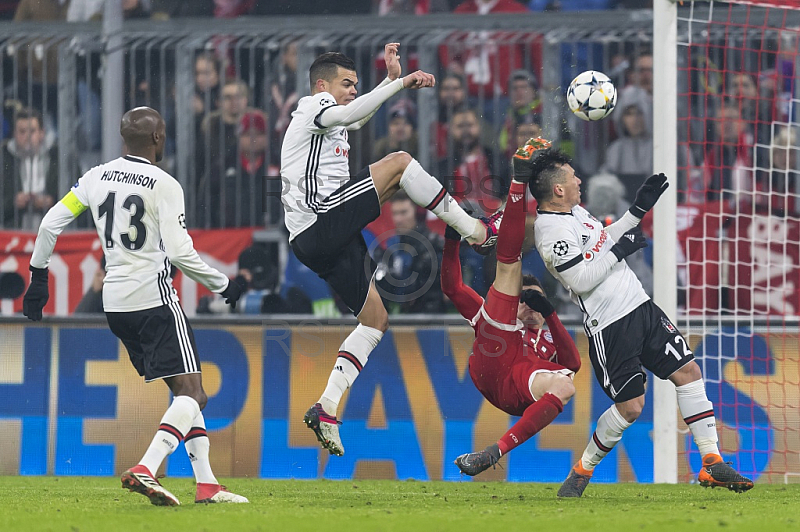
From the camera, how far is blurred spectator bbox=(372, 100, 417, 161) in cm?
910

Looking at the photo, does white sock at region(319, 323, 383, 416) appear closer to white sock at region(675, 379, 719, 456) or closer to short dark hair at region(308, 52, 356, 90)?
short dark hair at region(308, 52, 356, 90)

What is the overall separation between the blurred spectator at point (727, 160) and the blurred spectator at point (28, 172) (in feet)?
16.1

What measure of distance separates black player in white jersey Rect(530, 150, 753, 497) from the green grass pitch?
21.1 inches

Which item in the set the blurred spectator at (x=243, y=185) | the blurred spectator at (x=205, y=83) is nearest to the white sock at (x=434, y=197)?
the blurred spectator at (x=243, y=185)

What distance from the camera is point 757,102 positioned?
29.5ft

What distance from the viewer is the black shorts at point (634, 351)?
21.9 ft

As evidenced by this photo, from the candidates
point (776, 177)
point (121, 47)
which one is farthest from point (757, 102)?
point (121, 47)

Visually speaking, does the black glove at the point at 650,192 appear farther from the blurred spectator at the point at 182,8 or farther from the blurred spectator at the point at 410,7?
the blurred spectator at the point at 182,8

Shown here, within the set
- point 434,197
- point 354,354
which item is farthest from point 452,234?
point 354,354

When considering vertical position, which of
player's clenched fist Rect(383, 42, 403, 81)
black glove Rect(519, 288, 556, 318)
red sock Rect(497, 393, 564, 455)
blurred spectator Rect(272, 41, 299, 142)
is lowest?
red sock Rect(497, 393, 564, 455)

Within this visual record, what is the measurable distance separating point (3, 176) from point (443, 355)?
12.1 ft

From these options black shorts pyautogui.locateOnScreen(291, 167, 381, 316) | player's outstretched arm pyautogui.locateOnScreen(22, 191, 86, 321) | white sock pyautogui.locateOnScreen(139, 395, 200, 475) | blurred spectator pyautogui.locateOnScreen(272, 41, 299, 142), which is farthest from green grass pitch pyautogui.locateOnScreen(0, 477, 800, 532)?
blurred spectator pyautogui.locateOnScreen(272, 41, 299, 142)

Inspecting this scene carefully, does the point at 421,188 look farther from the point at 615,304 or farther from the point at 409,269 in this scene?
the point at 409,269

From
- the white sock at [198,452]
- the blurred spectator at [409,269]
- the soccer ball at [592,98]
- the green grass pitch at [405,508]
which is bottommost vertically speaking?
the green grass pitch at [405,508]
